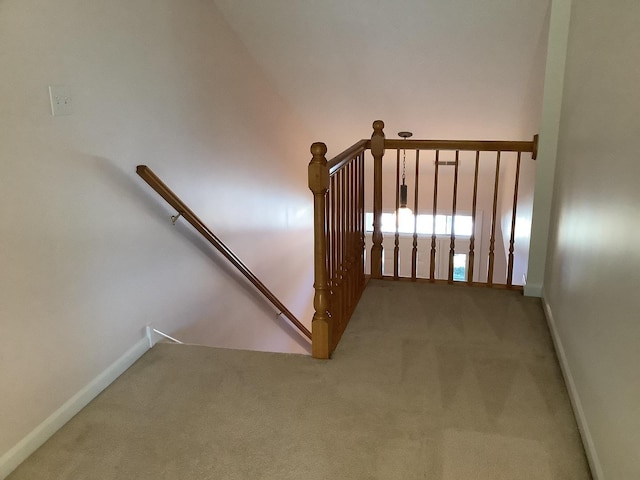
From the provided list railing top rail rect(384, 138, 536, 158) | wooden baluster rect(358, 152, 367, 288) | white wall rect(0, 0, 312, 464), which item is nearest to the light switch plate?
white wall rect(0, 0, 312, 464)

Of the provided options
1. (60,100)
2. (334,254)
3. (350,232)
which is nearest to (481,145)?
(350,232)

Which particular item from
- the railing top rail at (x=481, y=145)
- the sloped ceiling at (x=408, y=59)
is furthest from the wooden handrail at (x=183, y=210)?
the sloped ceiling at (x=408, y=59)

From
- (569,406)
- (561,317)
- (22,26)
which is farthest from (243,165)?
(569,406)

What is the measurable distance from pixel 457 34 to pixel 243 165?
1.79 m

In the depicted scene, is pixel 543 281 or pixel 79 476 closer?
pixel 79 476

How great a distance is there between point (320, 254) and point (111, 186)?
1023 millimetres

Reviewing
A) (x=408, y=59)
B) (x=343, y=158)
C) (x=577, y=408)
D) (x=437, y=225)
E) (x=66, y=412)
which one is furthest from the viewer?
(x=437, y=225)

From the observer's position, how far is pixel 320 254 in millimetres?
2584

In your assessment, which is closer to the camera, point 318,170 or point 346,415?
point 346,415

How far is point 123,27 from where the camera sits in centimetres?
258

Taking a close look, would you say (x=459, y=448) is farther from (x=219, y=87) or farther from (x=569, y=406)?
(x=219, y=87)

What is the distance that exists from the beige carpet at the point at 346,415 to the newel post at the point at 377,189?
0.82m

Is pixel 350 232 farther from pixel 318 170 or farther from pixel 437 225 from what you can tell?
pixel 437 225

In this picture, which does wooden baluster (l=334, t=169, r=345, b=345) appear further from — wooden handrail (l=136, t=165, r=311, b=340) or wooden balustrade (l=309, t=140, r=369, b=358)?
wooden handrail (l=136, t=165, r=311, b=340)
